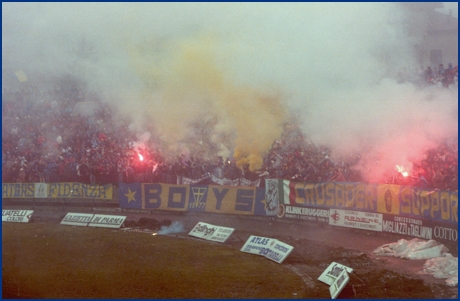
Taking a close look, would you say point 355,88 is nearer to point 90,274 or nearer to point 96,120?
point 90,274

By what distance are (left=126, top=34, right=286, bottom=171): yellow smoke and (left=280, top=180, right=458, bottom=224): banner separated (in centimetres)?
228

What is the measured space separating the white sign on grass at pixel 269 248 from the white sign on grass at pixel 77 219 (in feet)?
22.0

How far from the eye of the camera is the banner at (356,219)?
14.0m

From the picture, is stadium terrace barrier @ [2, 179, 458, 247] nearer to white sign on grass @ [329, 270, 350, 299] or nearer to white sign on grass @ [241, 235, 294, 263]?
white sign on grass @ [241, 235, 294, 263]

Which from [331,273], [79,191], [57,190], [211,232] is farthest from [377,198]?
A: [57,190]

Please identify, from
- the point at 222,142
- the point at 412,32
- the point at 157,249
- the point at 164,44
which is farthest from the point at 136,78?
the point at 412,32

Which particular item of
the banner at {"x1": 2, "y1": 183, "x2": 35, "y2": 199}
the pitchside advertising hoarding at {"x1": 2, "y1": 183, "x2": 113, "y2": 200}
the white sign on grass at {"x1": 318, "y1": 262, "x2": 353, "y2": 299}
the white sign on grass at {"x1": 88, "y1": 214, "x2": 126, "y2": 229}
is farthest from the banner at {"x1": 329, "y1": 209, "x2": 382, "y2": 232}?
the banner at {"x1": 2, "y1": 183, "x2": 35, "y2": 199}

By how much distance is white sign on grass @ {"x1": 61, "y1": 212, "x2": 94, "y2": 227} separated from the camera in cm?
1748

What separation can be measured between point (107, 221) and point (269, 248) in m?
6.84

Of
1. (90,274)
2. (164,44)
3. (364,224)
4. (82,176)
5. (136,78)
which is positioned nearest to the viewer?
(90,274)

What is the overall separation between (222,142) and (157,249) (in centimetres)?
687

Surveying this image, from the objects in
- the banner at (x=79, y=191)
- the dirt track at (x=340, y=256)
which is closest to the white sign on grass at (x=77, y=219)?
the dirt track at (x=340, y=256)

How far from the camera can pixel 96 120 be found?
883 inches

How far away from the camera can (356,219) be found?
14.5m
